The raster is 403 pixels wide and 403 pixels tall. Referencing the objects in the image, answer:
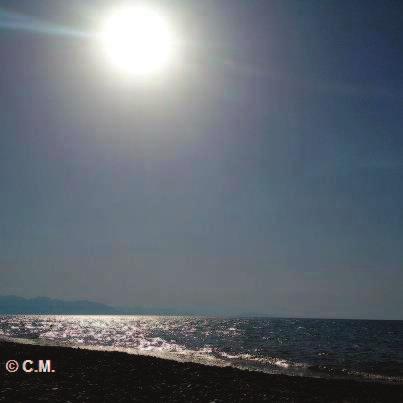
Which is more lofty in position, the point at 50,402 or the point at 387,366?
the point at 50,402

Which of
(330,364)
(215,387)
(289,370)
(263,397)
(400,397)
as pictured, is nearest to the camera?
(263,397)

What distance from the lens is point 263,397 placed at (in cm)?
2050

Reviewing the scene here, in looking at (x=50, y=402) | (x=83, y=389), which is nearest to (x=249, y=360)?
(x=83, y=389)

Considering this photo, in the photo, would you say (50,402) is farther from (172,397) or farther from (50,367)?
(50,367)

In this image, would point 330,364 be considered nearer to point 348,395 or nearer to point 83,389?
point 348,395

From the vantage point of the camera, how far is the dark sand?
18.2m

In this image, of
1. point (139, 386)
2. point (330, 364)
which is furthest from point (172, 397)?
point (330, 364)

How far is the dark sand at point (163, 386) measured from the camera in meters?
18.2

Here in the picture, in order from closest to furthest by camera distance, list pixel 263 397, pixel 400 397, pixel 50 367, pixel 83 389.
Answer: pixel 83 389 < pixel 263 397 < pixel 400 397 < pixel 50 367

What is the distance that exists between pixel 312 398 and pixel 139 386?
31.9 feet

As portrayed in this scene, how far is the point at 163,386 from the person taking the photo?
21766 mm

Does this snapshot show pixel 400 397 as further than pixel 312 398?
Yes

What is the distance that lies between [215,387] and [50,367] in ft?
39.7

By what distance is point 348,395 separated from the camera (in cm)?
2341
